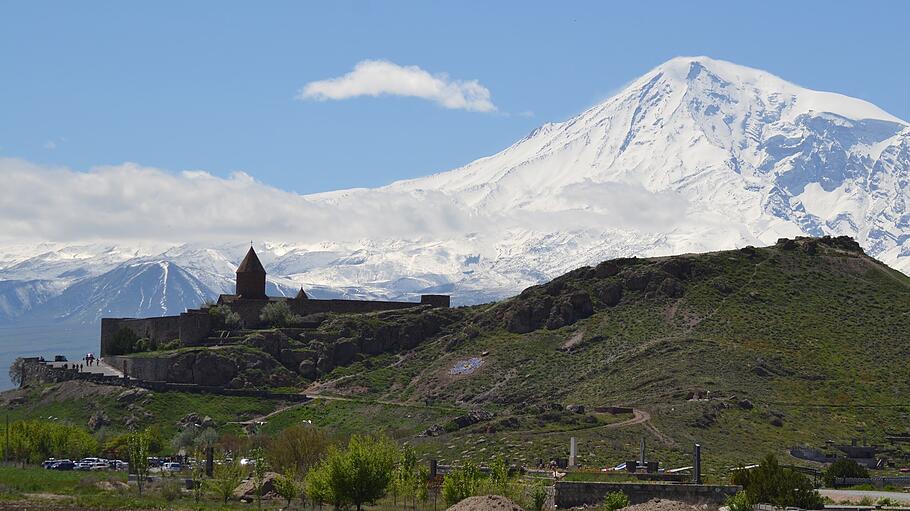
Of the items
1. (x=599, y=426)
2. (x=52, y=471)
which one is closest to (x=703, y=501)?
(x=599, y=426)

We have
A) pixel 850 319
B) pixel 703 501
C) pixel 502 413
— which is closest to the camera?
pixel 703 501

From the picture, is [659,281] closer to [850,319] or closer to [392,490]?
[850,319]

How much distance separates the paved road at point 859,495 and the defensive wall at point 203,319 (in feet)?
223

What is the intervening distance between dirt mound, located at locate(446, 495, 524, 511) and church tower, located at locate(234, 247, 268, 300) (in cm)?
8084

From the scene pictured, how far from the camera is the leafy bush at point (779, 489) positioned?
5325 cm

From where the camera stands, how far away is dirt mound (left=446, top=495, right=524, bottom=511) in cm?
5312

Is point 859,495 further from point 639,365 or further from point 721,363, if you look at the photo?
point 639,365

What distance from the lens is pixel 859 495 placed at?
59344 millimetres

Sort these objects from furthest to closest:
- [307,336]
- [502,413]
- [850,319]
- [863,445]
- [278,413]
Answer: [307,336] → [850,319] → [278,413] → [502,413] → [863,445]

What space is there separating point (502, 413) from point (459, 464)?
20.4 m

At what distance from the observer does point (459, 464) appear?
256 feet

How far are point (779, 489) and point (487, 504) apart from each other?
9.83m

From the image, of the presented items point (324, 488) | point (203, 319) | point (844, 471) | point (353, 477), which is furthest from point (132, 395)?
point (844, 471)

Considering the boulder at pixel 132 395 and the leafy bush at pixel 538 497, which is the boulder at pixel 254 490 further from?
the boulder at pixel 132 395
